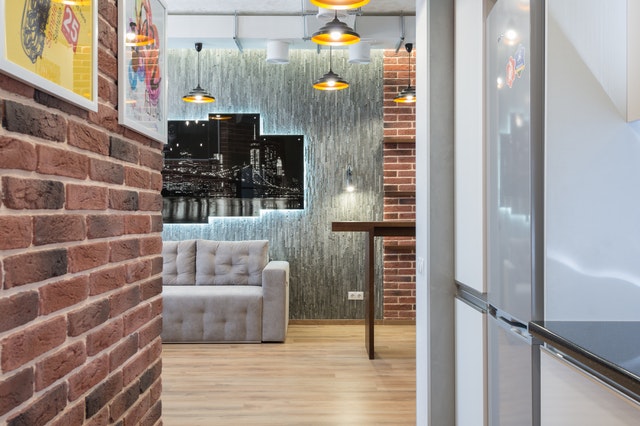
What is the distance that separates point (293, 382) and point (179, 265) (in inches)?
83.0

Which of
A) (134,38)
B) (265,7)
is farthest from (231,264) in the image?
(134,38)

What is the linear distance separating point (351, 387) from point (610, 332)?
9.13 feet

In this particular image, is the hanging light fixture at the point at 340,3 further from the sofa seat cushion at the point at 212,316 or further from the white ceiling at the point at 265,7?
the sofa seat cushion at the point at 212,316

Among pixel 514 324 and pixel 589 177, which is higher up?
pixel 589 177

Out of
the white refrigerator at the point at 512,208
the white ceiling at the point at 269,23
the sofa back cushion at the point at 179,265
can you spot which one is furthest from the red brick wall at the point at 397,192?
the white refrigerator at the point at 512,208

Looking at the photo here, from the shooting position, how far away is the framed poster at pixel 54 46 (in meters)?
1.04

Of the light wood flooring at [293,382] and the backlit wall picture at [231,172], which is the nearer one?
the light wood flooring at [293,382]

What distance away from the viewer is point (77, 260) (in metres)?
1.35

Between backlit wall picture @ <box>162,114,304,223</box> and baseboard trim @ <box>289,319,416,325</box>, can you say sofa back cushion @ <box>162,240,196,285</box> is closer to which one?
backlit wall picture @ <box>162,114,304,223</box>

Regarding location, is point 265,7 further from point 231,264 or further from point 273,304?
point 273,304

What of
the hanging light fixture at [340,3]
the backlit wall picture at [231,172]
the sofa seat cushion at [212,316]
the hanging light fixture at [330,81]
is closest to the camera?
the hanging light fixture at [340,3]

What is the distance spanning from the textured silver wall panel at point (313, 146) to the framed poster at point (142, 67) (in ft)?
13.0

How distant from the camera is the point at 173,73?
6035 mm

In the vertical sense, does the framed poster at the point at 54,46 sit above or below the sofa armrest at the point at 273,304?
above
